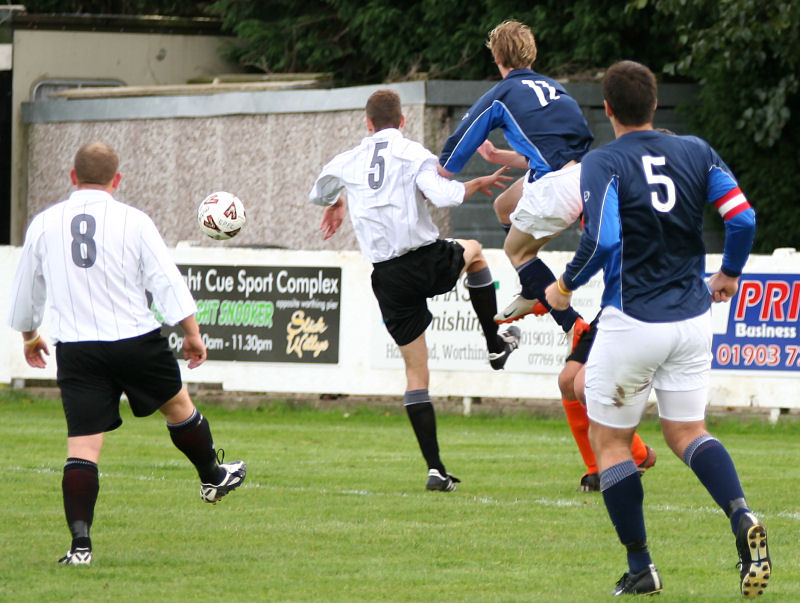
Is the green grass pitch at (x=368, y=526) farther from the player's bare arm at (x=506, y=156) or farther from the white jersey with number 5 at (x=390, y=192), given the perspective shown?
the player's bare arm at (x=506, y=156)

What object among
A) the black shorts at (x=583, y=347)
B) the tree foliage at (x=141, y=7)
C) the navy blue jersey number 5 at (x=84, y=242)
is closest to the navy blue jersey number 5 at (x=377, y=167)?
the black shorts at (x=583, y=347)

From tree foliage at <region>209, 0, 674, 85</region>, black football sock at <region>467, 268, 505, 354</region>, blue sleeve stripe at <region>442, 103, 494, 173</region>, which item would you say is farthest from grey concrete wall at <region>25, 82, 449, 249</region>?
blue sleeve stripe at <region>442, 103, 494, 173</region>

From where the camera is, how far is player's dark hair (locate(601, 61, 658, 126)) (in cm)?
600

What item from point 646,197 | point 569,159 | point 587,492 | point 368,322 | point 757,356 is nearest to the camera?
point 646,197

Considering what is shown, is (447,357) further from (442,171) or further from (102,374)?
(102,374)

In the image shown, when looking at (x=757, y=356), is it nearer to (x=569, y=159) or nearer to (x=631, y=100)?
(x=569, y=159)

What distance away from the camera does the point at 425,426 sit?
9.60 m

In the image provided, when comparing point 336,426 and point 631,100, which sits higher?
point 631,100

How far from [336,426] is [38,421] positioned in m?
2.88

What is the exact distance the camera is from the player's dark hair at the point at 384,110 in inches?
378

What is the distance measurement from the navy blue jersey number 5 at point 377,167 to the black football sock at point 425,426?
1.33 meters

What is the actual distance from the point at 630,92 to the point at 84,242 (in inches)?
98.7

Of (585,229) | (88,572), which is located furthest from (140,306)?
(585,229)

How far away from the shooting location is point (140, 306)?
696 centimetres
